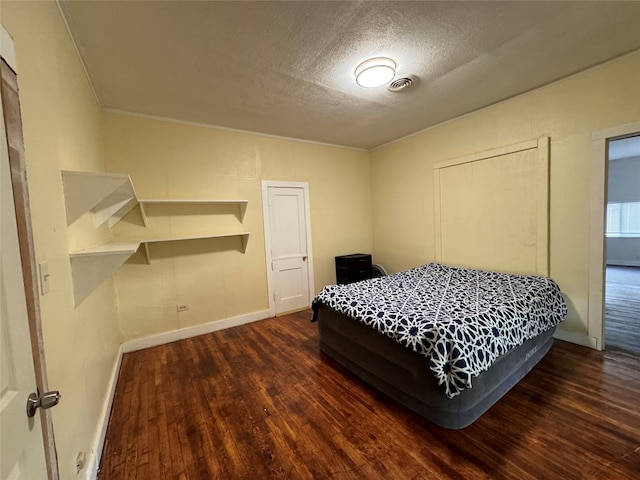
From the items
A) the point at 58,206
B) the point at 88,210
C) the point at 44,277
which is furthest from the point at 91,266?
the point at 44,277

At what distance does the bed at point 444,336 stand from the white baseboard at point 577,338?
38cm

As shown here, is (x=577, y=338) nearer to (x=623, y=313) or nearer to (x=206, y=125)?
(x=623, y=313)

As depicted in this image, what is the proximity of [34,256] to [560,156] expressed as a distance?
4049 mm

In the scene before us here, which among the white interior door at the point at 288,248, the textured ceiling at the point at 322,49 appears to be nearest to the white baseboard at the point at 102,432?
the white interior door at the point at 288,248

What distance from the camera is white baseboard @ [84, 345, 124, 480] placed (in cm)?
144

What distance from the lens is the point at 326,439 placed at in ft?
5.61

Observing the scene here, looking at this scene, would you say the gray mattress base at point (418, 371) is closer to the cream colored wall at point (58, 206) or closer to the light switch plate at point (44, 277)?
the cream colored wall at point (58, 206)

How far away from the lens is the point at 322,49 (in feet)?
6.58

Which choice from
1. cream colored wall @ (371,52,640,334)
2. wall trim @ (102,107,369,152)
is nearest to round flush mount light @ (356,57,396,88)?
cream colored wall @ (371,52,640,334)

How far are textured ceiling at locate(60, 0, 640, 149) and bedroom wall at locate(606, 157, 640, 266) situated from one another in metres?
6.32

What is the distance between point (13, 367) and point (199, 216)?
9.40 feet

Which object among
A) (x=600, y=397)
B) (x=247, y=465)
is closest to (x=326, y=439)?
(x=247, y=465)

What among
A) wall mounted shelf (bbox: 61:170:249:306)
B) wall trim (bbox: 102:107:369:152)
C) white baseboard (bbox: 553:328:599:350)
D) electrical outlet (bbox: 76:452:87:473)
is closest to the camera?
electrical outlet (bbox: 76:452:87:473)

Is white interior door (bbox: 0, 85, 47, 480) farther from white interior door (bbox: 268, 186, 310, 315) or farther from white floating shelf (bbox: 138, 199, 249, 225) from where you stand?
white interior door (bbox: 268, 186, 310, 315)
